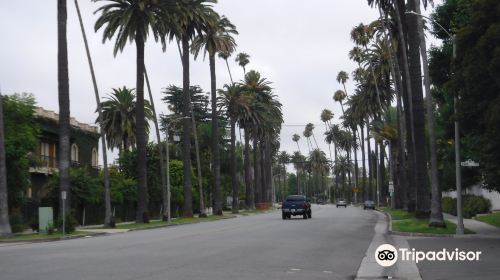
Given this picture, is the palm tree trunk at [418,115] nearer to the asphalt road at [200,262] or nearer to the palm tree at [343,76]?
the asphalt road at [200,262]

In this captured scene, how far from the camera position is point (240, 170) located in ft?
390

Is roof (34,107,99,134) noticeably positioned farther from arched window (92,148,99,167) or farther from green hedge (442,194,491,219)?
green hedge (442,194,491,219)

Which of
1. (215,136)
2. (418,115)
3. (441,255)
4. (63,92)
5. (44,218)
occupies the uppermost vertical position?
(63,92)

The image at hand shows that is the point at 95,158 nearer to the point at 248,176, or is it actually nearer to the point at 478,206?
the point at 248,176

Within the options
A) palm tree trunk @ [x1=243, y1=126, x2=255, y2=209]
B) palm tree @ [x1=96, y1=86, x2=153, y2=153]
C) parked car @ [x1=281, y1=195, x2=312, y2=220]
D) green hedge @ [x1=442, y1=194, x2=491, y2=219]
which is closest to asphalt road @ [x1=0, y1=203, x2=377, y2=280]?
green hedge @ [x1=442, y1=194, x2=491, y2=219]

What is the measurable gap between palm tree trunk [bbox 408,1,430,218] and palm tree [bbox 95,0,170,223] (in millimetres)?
19658

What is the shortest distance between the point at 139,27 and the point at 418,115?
2219 centimetres

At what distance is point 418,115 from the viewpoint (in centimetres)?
3584

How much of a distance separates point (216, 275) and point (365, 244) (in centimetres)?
1103

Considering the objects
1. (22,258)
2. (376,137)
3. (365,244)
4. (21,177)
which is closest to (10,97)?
(21,177)

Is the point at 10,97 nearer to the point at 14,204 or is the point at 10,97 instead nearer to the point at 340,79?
the point at 14,204

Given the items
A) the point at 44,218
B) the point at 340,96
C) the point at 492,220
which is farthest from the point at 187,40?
the point at 340,96

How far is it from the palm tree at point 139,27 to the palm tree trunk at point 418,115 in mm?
19658

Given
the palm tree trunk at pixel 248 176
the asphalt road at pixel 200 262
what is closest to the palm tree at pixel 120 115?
the palm tree trunk at pixel 248 176
